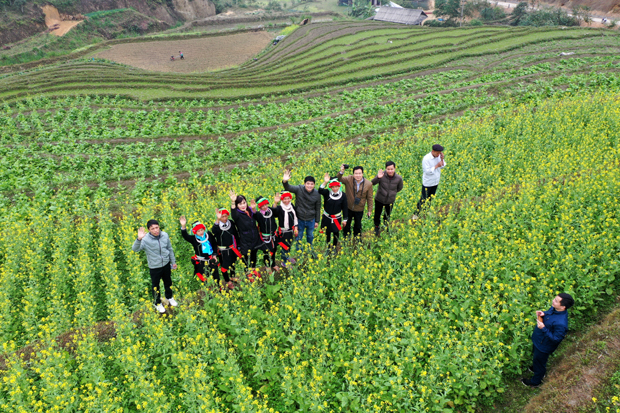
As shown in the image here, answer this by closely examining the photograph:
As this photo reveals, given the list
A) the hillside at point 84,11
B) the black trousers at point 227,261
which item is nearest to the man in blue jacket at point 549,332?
the black trousers at point 227,261

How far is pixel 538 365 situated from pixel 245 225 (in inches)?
246

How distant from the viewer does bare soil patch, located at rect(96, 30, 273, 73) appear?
4478 cm

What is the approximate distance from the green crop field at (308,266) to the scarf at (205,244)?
925 millimetres

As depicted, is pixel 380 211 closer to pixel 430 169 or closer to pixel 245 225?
pixel 430 169

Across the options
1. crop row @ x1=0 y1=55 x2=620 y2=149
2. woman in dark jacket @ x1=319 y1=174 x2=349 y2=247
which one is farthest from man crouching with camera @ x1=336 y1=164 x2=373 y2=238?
crop row @ x1=0 y1=55 x2=620 y2=149

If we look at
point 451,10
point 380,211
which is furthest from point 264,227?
point 451,10

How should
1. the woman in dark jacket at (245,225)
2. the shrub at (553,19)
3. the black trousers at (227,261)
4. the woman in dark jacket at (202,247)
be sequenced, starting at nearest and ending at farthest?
the woman in dark jacket at (202,247), the woman in dark jacket at (245,225), the black trousers at (227,261), the shrub at (553,19)

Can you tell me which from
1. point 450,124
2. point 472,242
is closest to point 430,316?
→ point 472,242

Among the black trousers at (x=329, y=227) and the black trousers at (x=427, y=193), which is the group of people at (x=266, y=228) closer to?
the black trousers at (x=329, y=227)

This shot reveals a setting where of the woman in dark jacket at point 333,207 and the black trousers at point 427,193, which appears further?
the black trousers at point 427,193

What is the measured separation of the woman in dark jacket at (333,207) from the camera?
8797 mm

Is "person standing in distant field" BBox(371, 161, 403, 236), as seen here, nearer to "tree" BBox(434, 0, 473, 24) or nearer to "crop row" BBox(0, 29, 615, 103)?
"crop row" BBox(0, 29, 615, 103)

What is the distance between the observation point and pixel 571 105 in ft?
57.5

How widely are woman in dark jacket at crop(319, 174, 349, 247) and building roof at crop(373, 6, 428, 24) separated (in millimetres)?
63350
